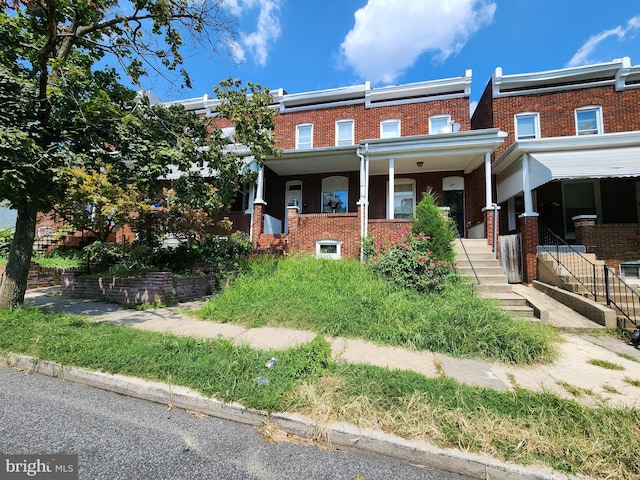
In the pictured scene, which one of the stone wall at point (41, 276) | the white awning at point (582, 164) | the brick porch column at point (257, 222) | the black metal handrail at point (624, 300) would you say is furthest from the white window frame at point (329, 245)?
the stone wall at point (41, 276)

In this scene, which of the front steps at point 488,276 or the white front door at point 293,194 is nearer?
the front steps at point 488,276

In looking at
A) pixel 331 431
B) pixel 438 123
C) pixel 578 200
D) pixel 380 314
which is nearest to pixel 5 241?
pixel 380 314

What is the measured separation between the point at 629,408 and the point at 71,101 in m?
9.19

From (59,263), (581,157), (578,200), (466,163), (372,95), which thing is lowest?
(59,263)

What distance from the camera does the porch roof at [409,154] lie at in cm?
920

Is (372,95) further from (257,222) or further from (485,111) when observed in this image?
(257,222)

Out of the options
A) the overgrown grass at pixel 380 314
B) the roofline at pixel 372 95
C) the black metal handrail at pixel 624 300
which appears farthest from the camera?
the roofline at pixel 372 95

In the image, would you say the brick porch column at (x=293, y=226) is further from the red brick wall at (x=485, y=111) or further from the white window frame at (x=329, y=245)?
the red brick wall at (x=485, y=111)

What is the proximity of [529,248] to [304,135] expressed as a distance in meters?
10.4

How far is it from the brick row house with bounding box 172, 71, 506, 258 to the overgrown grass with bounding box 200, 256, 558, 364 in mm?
2415

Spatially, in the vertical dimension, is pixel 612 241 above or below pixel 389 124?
below

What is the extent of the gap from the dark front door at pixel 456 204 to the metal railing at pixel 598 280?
3135mm

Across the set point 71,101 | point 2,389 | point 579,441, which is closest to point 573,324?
point 579,441

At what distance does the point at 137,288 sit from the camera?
7.20 metres
